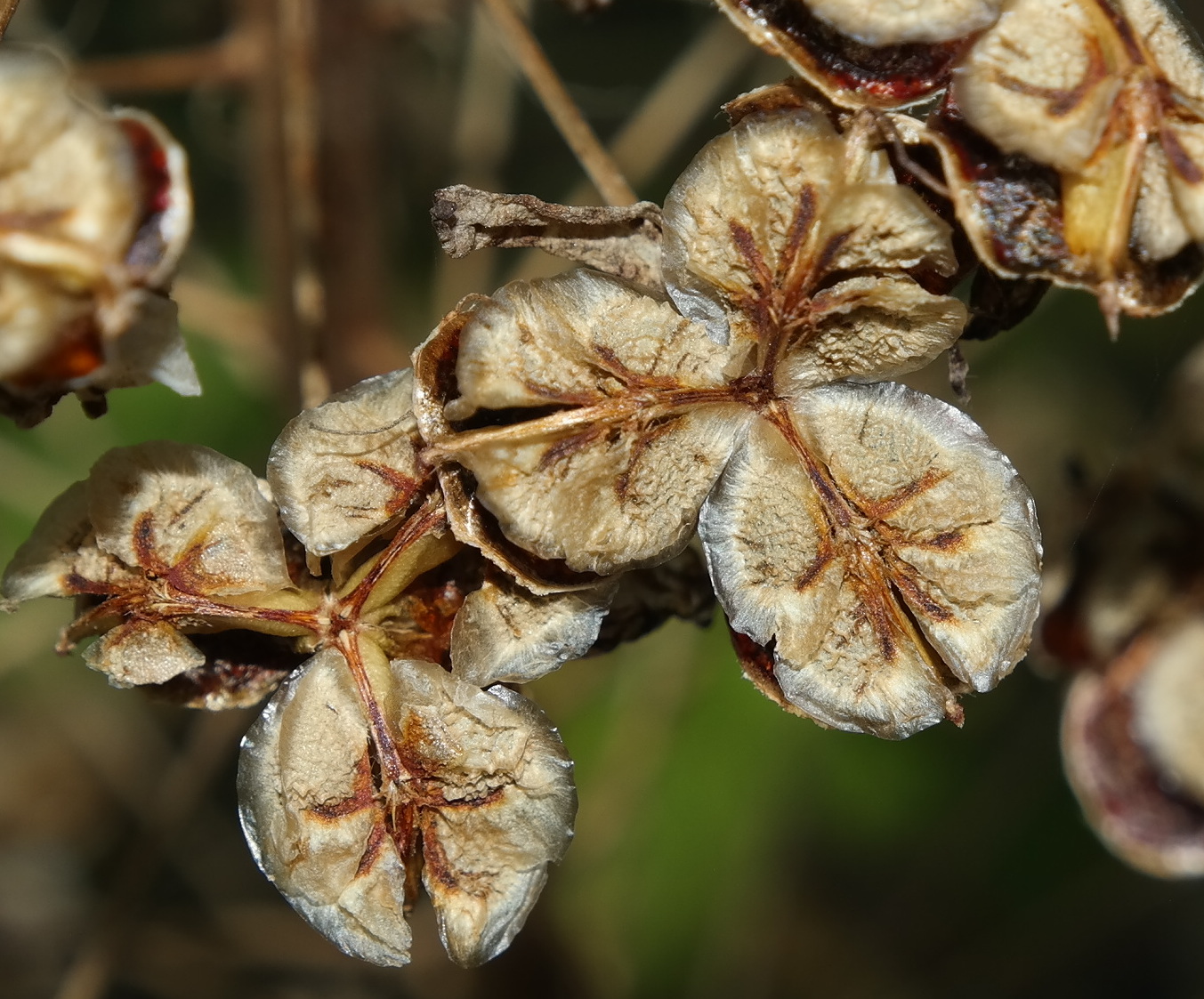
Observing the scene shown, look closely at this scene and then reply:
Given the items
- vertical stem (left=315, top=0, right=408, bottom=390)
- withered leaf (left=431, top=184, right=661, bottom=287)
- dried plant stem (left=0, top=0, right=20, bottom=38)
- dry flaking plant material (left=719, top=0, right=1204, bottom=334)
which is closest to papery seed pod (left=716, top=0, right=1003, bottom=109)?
dry flaking plant material (left=719, top=0, right=1204, bottom=334)

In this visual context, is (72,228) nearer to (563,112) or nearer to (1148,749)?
(563,112)

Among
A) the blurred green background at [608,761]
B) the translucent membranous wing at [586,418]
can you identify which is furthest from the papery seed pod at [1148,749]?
the translucent membranous wing at [586,418]

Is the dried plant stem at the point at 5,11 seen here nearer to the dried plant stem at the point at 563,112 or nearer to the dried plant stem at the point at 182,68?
the dried plant stem at the point at 563,112

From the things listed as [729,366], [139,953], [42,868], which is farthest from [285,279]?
[42,868]

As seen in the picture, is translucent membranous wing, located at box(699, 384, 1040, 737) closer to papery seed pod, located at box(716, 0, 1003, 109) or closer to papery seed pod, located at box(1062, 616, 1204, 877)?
papery seed pod, located at box(716, 0, 1003, 109)

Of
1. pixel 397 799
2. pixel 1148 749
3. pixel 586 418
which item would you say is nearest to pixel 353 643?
pixel 397 799
